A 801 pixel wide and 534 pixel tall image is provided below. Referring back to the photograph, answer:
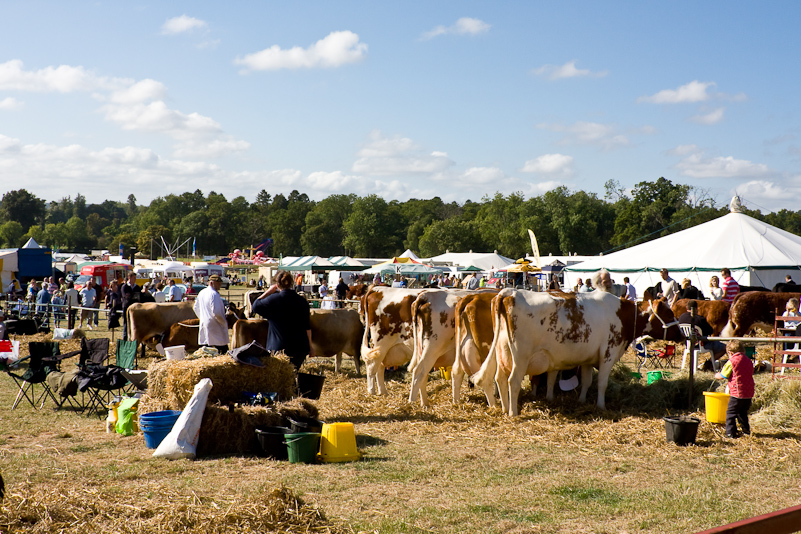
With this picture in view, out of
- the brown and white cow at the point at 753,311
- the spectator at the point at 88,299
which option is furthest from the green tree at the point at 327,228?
the brown and white cow at the point at 753,311

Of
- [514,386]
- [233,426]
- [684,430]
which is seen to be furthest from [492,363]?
[233,426]

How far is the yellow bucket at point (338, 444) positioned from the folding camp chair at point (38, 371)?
5355 mm

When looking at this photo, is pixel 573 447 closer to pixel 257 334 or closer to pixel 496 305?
pixel 496 305

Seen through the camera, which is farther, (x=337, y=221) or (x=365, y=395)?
(x=337, y=221)

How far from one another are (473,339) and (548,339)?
1224mm

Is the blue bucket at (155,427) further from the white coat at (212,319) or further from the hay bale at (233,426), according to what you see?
the white coat at (212,319)

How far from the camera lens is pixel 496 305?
1013cm

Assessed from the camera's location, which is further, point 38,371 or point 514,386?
point 38,371

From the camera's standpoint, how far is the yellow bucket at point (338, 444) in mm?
7242

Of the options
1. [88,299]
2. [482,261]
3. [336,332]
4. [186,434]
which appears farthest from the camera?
[482,261]

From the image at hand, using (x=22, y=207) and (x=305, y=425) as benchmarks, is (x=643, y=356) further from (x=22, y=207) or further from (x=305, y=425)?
(x=22, y=207)

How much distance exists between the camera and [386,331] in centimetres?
1227

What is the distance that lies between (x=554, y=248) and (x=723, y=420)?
73.1 m

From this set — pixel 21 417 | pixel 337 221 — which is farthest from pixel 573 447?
pixel 337 221
